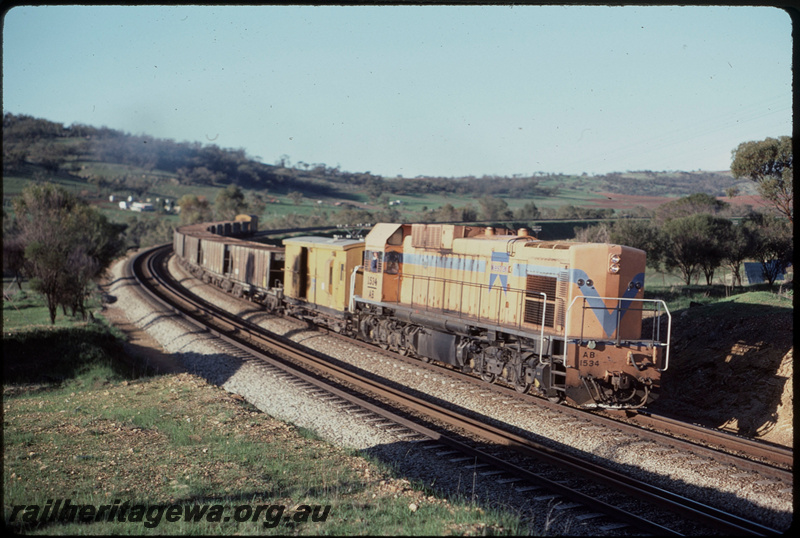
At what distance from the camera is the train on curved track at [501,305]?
38.2 feet

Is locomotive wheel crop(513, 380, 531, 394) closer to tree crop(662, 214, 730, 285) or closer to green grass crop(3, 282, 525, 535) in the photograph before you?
green grass crop(3, 282, 525, 535)

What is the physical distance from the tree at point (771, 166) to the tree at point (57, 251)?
30.6m

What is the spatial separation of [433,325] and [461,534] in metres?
10.2

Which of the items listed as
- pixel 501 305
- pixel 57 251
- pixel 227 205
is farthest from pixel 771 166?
pixel 227 205

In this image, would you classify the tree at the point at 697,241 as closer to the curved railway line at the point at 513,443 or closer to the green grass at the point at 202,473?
the curved railway line at the point at 513,443

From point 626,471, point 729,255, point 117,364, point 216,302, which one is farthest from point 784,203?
point 216,302

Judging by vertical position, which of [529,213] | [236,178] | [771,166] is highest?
[236,178]

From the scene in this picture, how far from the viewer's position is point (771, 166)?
21.7m

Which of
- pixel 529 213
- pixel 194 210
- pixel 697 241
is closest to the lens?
pixel 697 241

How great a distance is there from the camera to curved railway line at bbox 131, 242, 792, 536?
7339 millimetres

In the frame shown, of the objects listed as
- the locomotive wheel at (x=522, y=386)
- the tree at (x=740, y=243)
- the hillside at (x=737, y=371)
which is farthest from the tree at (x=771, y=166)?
the locomotive wheel at (x=522, y=386)

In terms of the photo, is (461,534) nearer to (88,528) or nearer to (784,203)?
(88,528)

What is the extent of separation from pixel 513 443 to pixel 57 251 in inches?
1076

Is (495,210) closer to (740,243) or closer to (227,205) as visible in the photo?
(740,243)
